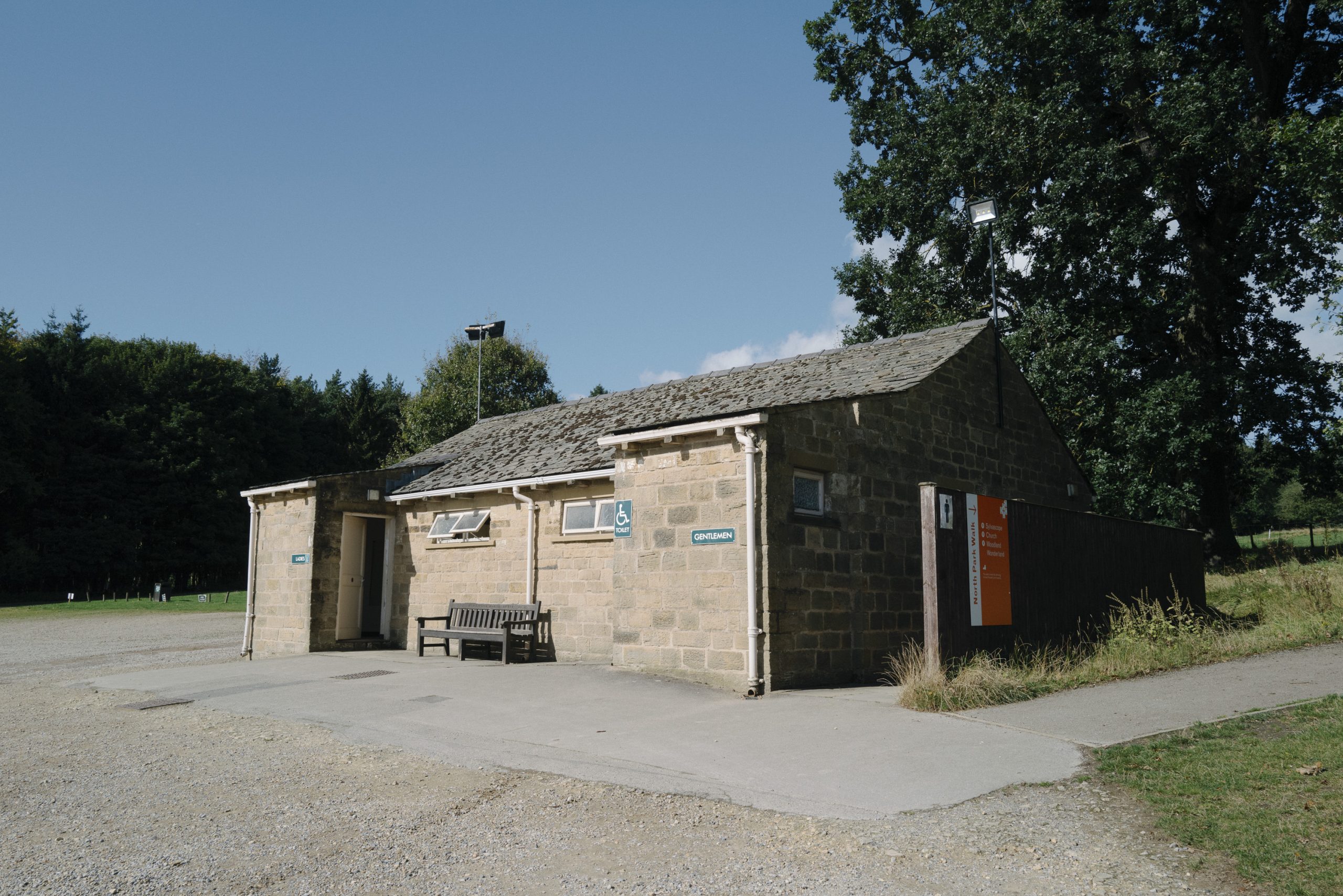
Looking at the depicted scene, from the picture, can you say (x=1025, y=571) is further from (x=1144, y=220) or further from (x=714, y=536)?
(x=1144, y=220)

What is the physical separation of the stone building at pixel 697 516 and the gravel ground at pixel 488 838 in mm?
4525

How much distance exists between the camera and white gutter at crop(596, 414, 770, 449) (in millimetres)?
10945

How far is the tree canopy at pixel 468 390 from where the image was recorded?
4341 cm

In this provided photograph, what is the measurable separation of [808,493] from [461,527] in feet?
26.1

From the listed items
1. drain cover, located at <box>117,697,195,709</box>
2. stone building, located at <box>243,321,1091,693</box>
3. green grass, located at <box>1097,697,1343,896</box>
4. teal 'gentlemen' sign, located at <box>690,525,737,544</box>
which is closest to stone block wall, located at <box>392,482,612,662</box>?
stone building, located at <box>243,321,1091,693</box>

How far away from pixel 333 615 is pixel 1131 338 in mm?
18776

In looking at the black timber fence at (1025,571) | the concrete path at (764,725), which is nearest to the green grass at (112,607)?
the concrete path at (764,725)

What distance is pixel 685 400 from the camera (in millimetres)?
17328

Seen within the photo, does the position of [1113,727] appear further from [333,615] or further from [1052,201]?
[1052,201]

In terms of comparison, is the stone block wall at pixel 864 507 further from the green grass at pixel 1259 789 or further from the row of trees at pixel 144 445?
the row of trees at pixel 144 445

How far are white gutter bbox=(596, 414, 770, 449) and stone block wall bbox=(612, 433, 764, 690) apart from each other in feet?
0.45

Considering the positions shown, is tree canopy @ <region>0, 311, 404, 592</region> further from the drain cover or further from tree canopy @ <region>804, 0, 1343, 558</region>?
tree canopy @ <region>804, 0, 1343, 558</region>

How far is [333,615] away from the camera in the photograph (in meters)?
17.9

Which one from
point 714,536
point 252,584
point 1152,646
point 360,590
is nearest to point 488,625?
point 360,590
